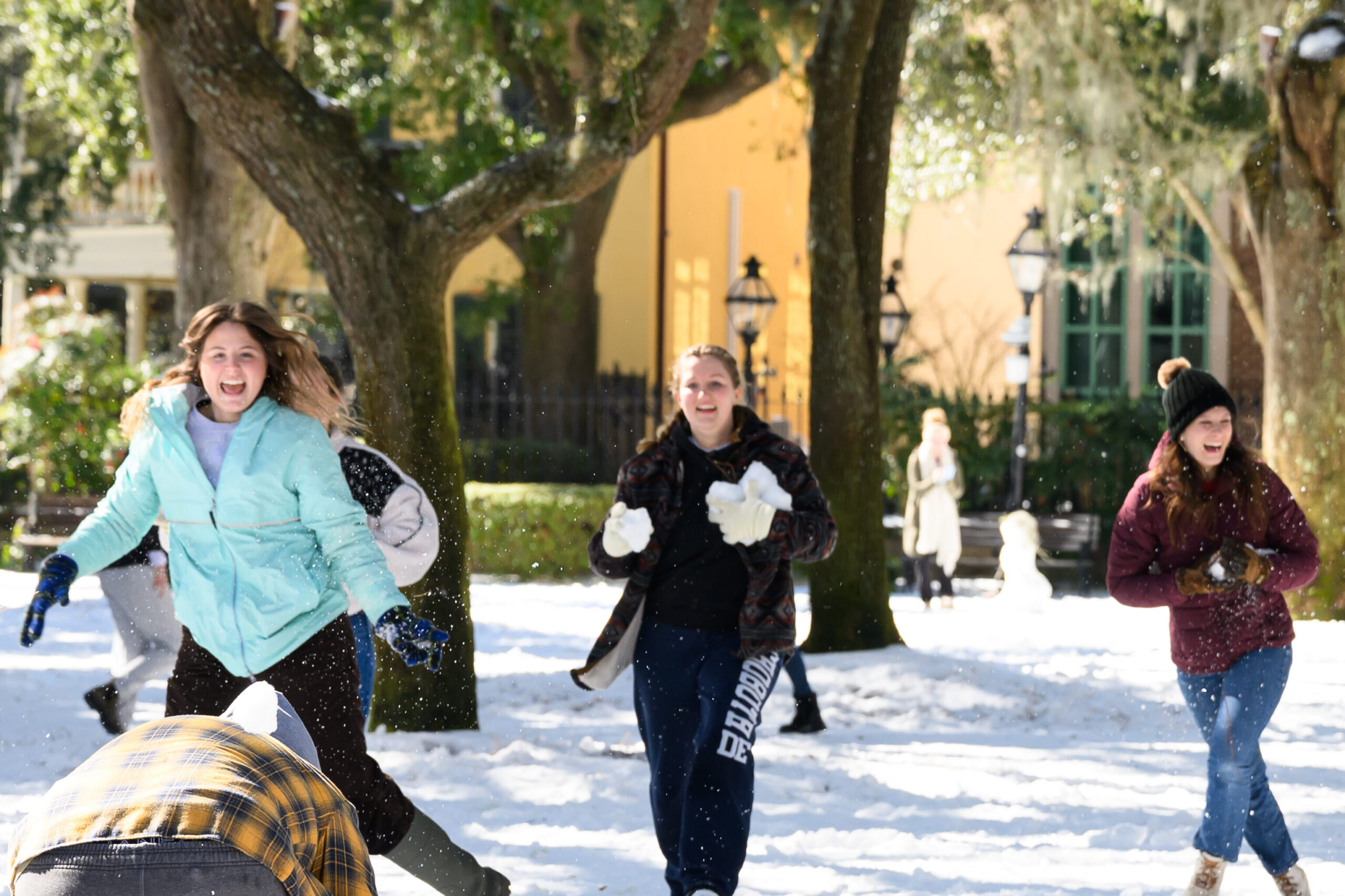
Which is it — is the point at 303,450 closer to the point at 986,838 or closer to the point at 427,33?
the point at 986,838

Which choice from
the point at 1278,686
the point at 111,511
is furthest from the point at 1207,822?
the point at 111,511

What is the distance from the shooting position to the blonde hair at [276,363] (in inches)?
168

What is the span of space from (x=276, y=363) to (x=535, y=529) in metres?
13.0

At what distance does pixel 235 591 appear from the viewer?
407cm

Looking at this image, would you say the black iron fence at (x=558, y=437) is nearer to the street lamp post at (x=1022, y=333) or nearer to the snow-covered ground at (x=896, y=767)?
the street lamp post at (x=1022, y=333)

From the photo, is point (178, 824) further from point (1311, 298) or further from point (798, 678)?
point (1311, 298)

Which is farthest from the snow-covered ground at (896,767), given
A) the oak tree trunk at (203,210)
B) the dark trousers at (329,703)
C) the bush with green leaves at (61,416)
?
the bush with green leaves at (61,416)

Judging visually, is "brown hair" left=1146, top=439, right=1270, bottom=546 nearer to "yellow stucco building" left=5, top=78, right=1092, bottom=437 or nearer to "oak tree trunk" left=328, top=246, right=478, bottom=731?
"oak tree trunk" left=328, top=246, right=478, bottom=731

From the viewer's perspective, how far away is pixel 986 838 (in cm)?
591

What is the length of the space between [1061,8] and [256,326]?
13548 mm

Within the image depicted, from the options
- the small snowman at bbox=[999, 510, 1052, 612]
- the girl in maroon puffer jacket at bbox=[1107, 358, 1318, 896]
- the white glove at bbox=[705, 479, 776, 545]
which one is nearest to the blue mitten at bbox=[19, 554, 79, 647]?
the white glove at bbox=[705, 479, 776, 545]

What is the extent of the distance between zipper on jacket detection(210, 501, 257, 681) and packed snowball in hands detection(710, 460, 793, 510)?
139 cm

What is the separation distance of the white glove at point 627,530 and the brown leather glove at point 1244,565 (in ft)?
5.53

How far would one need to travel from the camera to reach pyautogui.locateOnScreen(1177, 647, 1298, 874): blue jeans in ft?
15.1
